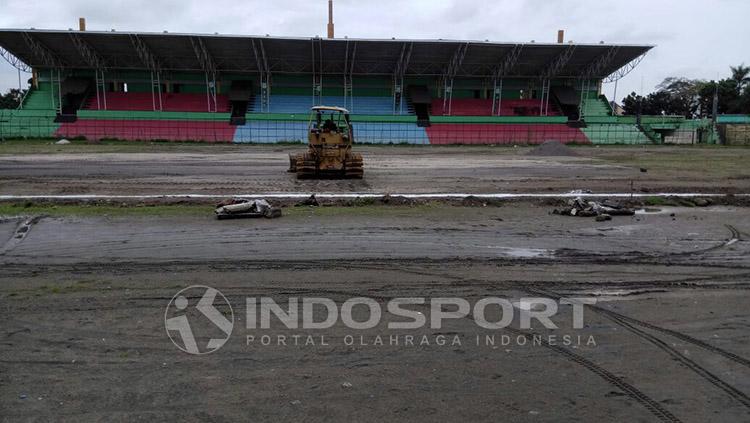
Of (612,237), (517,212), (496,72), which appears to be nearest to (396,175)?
(517,212)

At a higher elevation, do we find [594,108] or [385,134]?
[594,108]

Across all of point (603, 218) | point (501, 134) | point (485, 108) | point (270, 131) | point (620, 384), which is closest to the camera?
point (620, 384)

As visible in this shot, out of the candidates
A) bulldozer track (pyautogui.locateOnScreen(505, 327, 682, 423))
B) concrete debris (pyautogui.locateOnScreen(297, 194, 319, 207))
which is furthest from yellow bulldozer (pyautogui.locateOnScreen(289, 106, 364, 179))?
bulldozer track (pyautogui.locateOnScreen(505, 327, 682, 423))

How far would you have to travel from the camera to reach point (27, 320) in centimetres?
565

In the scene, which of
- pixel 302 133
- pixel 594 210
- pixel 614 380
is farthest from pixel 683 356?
pixel 302 133

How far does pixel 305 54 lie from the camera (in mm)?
57094

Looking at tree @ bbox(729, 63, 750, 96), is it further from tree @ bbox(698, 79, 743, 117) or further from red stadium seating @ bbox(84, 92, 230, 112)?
red stadium seating @ bbox(84, 92, 230, 112)

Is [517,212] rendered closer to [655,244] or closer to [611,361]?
[655,244]

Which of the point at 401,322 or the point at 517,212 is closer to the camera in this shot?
the point at 401,322

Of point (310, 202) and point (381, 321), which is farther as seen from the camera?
point (310, 202)

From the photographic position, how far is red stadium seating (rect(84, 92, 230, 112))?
2306 inches

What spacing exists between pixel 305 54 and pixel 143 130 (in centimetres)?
1699

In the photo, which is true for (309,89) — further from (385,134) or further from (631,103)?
(631,103)

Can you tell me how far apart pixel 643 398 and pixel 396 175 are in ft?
61.1
